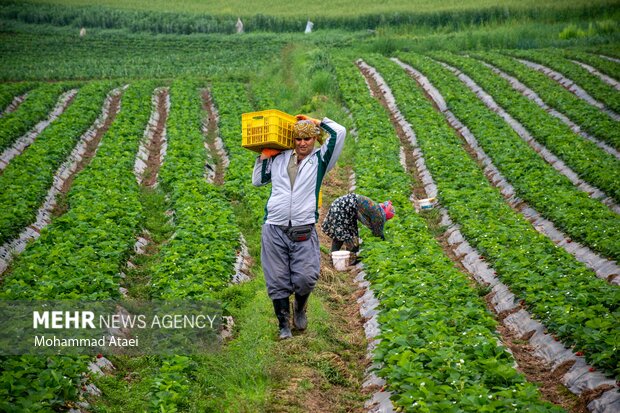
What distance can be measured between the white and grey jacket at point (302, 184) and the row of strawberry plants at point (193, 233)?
5.71 ft

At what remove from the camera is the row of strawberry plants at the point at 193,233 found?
30.3 feet

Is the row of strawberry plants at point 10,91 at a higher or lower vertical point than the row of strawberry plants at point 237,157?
higher

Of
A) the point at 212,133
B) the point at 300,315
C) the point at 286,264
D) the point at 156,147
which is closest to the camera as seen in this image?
the point at 286,264

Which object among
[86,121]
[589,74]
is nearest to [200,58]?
[86,121]

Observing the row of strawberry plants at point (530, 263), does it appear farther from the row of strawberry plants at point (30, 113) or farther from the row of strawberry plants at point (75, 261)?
the row of strawberry plants at point (30, 113)

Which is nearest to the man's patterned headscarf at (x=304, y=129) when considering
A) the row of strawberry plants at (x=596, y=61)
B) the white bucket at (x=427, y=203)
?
the white bucket at (x=427, y=203)

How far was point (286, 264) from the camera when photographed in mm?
7809

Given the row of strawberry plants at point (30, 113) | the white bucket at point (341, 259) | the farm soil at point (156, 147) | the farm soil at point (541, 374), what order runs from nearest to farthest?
the farm soil at point (541, 374) → the white bucket at point (341, 259) → the farm soil at point (156, 147) → the row of strawberry plants at point (30, 113)

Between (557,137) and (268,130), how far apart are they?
1262cm

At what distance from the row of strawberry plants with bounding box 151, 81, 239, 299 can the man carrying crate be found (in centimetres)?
139

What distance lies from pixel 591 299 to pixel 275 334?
364 cm

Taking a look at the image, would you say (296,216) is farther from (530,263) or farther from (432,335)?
(530,263)

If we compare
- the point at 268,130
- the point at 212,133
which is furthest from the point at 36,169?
the point at 268,130

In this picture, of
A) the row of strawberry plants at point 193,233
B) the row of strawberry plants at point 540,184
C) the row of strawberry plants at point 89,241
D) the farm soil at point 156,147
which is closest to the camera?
the row of strawberry plants at point 89,241
